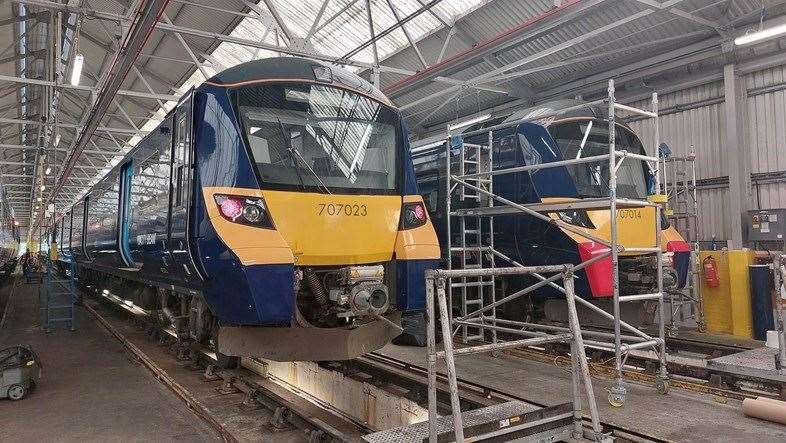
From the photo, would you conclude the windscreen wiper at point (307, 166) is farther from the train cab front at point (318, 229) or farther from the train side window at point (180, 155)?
the train side window at point (180, 155)

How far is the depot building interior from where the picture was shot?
418 centimetres

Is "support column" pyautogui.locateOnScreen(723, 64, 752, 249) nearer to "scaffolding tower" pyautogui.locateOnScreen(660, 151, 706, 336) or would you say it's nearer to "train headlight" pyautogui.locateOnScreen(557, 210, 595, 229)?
"scaffolding tower" pyautogui.locateOnScreen(660, 151, 706, 336)

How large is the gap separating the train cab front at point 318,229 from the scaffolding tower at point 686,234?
4232 mm

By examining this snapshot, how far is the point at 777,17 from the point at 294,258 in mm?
9088

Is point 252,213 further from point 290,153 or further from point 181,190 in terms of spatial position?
point 181,190

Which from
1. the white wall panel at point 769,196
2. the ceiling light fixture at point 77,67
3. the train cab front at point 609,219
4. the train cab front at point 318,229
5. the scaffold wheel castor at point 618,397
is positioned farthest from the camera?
the white wall panel at point 769,196

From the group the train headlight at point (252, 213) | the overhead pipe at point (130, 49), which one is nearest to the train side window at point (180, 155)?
the train headlight at point (252, 213)

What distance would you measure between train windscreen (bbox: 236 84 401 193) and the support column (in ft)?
24.8

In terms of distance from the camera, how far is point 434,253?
4883mm

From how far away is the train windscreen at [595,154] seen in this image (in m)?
6.72

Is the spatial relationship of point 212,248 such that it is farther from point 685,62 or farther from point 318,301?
point 685,62

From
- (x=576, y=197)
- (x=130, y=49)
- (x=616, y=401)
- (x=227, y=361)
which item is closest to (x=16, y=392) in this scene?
(x=227, y=361)

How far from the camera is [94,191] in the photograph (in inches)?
471

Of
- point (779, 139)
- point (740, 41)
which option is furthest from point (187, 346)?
point (779, 139)
